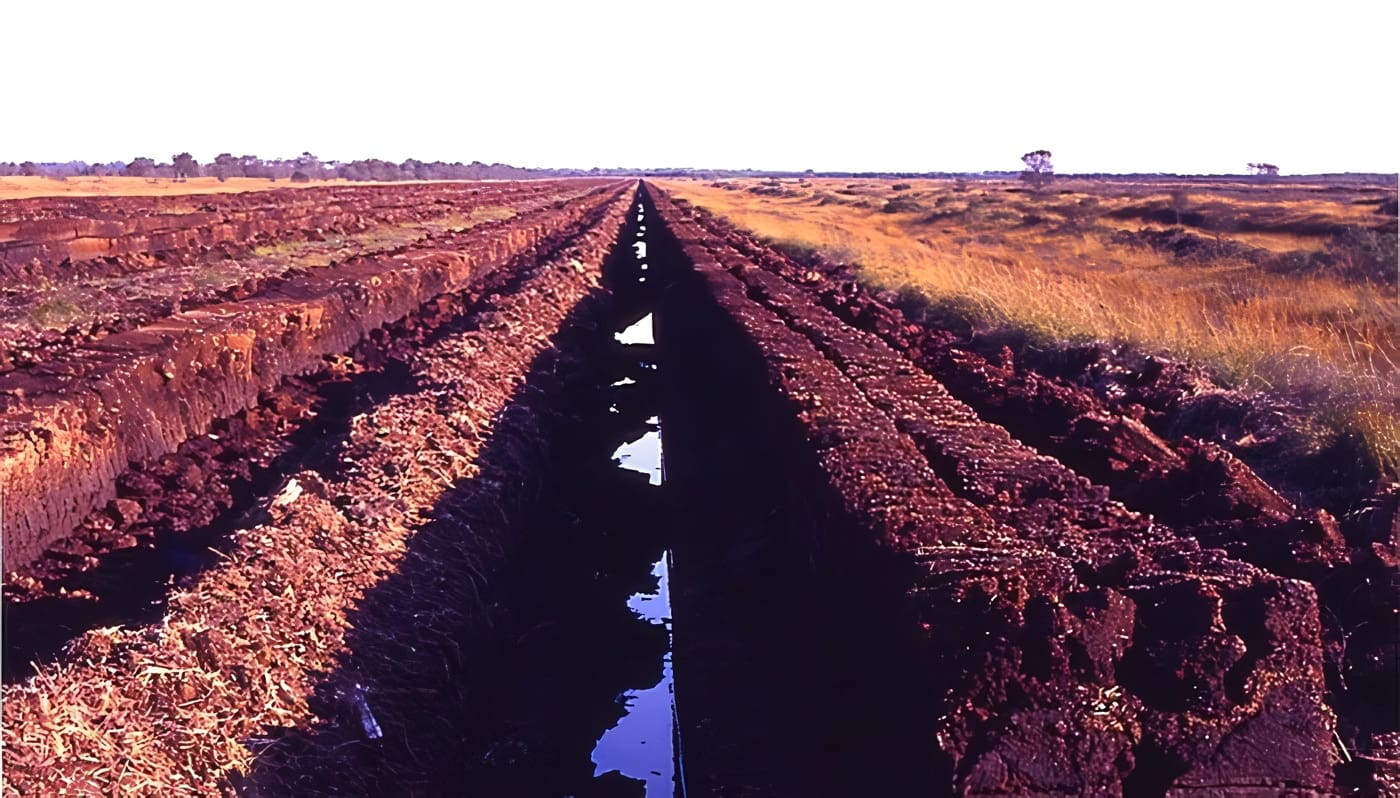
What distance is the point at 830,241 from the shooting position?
30.9m

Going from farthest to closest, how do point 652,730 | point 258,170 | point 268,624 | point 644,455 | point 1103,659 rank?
1. point 258,170
2. point 644,455
3. point 652,730
4. point 268,624
5. point 1103,659

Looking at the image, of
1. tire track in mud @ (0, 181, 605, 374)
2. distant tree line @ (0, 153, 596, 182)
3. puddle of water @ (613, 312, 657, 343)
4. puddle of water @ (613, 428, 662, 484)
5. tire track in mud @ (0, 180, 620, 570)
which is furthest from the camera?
distant tree line @ (0, 153, 596, 182)

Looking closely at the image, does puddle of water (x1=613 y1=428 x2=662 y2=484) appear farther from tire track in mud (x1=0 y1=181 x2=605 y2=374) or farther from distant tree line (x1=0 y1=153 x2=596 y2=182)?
distant tree line (x1=0 y1=153 x2=596 y2=182)

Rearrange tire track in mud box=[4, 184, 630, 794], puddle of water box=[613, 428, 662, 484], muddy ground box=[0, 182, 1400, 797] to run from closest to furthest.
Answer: muddy ground box=[0, 182, 1400, 797] < tire track in mud box=[4, 184, 630, 794] < puddle of water box=[613, 428, 662, 484]

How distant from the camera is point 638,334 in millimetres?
21094

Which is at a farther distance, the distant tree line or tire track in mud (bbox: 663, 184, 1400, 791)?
the distant tree line

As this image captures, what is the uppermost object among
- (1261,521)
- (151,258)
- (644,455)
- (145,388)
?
(151,258)

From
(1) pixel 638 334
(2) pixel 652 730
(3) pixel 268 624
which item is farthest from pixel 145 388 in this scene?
(1) pixel 638 334

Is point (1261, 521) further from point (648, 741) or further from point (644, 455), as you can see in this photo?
point (644, 455)

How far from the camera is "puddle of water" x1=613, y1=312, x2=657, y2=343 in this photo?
20.3 m

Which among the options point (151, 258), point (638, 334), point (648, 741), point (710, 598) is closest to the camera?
point (648, 741)

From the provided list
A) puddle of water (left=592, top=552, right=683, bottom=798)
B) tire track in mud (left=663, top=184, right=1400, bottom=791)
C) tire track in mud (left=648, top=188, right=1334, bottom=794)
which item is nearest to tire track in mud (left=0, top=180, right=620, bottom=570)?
puddle of water (left=592, top=552, right=683, bottom=798)

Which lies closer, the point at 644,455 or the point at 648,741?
the point at 648,741

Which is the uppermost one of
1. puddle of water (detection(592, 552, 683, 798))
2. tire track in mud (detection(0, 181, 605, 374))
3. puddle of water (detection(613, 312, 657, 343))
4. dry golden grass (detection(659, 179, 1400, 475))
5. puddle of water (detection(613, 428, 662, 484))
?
tire track in mud (detection(0, 181, 605, 374))
